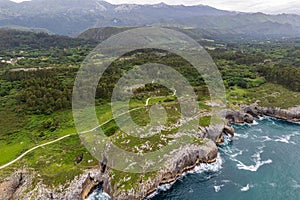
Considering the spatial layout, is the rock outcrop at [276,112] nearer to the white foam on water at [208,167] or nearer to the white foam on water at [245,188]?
the white foam on water at [208,167]

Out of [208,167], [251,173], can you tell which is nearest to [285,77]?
[251,173]

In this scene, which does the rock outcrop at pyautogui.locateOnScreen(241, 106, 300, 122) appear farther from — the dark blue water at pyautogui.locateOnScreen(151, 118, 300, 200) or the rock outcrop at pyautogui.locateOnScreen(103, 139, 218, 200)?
the rock outcrop at pyautogui.locateOnScreen(103, 139, 218, 200)

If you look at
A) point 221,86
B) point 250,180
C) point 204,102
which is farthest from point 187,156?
point 221,86

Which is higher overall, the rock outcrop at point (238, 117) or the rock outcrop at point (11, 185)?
the rock outcrop at point (238, 117)

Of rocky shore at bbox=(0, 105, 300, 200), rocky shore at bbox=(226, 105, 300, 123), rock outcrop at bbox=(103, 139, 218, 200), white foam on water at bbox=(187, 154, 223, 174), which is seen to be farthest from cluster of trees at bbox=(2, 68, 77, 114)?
rocky shore at bbox=(226, 105, 300, 123)

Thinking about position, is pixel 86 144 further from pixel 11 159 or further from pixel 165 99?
pixel 165 99

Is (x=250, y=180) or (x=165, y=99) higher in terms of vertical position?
(x=165, y=99)

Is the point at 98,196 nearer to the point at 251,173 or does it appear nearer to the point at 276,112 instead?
the point at 251,173

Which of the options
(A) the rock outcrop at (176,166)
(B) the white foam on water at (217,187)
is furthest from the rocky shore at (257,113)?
(B) the white foam on water at (217,187)
